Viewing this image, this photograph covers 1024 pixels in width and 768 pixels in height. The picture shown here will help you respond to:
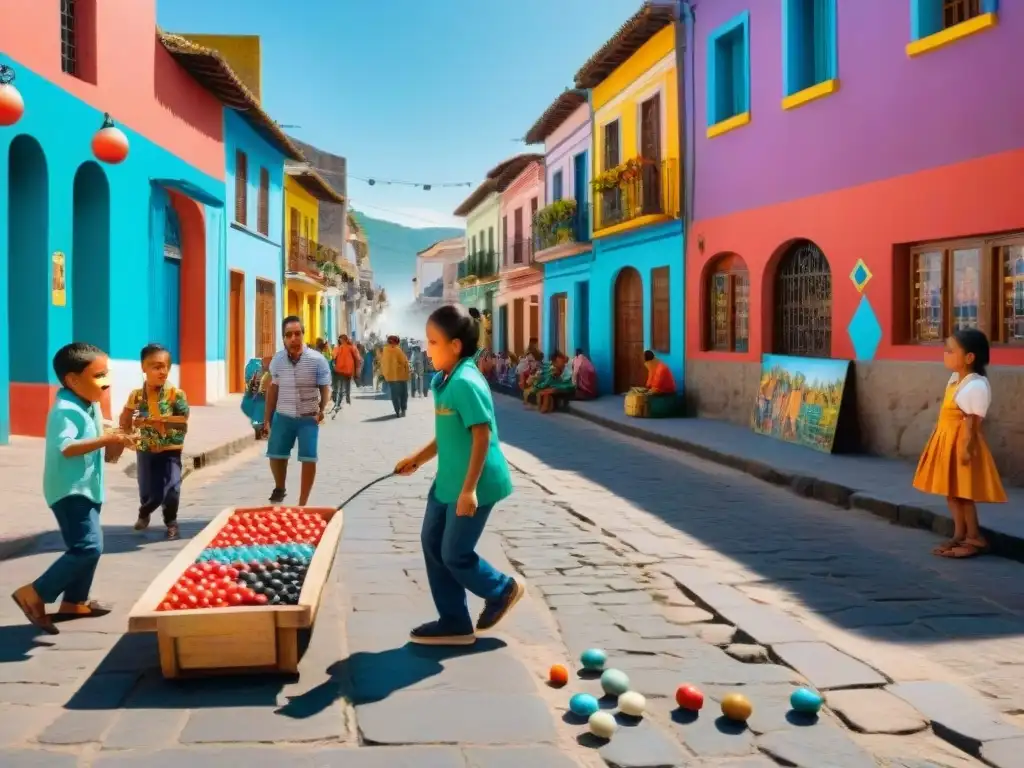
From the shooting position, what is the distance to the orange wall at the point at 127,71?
12297 mm

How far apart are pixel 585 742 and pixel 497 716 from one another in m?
0.37

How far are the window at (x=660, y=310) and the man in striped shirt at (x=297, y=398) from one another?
1141 cm

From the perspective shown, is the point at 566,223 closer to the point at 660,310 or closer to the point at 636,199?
the point at 636,199

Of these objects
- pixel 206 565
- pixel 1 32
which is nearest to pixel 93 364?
pixel 206 565

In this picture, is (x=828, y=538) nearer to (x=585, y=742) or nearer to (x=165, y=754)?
(x=585, y=742)

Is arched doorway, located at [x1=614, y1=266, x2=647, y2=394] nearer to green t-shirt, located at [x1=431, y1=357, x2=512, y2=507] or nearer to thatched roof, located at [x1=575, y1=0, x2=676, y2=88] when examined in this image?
thatched roof, located at [x1=575, y1=0, x2=676, y2=88]

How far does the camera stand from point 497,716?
3803 mm

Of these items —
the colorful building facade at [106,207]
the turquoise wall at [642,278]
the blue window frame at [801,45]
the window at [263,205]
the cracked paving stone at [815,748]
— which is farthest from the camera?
the window at [263,205]

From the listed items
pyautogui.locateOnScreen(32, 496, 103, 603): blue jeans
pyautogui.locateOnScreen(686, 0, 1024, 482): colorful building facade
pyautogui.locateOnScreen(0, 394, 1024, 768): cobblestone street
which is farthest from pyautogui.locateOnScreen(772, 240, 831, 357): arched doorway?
pyautogui.locateOnScreen(32, 496, 103, 603): blue jeans

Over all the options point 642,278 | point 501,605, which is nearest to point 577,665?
point 501,605

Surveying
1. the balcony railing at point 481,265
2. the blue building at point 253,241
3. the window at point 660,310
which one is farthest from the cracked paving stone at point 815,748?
the balcony railing at point 481,265

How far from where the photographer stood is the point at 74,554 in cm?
492

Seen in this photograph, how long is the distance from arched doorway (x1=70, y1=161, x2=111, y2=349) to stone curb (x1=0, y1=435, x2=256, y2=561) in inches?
118

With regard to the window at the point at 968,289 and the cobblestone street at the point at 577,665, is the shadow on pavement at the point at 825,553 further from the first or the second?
the window at the point at 968,289
